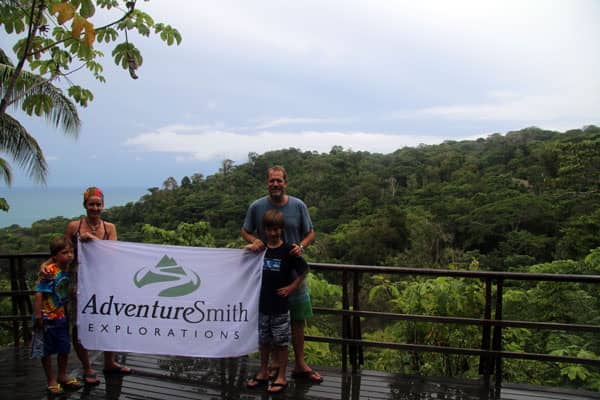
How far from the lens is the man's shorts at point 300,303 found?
3.48m

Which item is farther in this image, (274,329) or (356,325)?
(356,325)

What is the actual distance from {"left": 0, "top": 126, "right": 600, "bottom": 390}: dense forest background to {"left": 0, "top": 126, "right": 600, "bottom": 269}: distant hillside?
0.12m

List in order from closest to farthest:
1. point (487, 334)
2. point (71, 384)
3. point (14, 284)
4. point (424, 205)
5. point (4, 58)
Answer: point (71, 384), point (487, 334), point (14, 284), point (4, 58), point (424, 205)

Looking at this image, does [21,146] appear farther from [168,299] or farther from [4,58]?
[168,299]

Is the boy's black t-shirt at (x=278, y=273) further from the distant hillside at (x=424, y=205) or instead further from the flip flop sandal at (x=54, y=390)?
the distant hillside at (x=424, y=205)

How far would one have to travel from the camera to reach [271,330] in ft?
11.1

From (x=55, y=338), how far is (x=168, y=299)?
782 mm

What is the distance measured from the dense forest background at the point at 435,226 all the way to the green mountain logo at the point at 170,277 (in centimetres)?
139

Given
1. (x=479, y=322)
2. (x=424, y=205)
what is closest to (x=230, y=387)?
(x=479, y=322)

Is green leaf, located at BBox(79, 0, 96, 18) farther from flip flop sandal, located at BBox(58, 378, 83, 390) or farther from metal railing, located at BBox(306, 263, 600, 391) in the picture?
flip flop sandal, located at BBox(58, 378, 83, 390)

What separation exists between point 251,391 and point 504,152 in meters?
56.8

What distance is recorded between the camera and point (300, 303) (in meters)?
3.49

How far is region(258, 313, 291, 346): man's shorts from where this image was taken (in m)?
3.36

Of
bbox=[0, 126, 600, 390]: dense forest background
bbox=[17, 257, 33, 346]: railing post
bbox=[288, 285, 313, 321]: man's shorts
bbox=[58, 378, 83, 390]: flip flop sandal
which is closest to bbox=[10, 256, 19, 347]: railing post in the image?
bbox=[17, 257, 33, 346]: railing post
